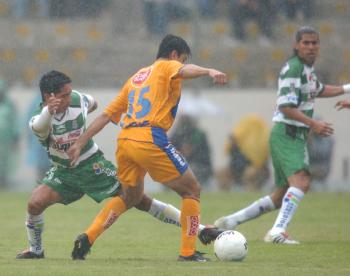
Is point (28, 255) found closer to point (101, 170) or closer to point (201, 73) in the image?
point (101, 170)

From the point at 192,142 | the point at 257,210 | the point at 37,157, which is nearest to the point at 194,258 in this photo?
the point at 257,210

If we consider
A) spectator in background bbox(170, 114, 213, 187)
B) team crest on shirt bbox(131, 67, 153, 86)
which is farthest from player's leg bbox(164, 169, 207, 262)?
spectator in background bbox(170, 114, 213, 187)

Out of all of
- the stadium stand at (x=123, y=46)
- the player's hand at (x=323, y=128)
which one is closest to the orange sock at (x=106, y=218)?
the player's hand at (x=323, y=128)

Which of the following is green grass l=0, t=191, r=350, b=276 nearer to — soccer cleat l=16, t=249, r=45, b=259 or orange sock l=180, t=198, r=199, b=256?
soccer cleat l=16, t=249, r=45, b=259

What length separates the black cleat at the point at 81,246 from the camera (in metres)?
9.46

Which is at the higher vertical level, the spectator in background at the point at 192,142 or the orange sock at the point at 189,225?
the orange sock at the point at 189,225

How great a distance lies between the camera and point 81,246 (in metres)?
9.48

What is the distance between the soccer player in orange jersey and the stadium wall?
35.9 ft

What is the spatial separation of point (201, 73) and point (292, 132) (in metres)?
3.32

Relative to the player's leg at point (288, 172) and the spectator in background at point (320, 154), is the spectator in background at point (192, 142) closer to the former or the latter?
the spectator in background at point (320, 154)

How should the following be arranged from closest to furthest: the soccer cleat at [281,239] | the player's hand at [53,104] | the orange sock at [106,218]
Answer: the player's hand at [53,104] < the orange sock at [106,218] < the soccer cleat at [281,239]

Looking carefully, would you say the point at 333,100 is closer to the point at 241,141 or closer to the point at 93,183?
the point at 241,141

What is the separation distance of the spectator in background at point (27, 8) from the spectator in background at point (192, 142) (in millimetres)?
4012

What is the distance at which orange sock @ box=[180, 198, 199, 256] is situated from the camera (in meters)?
9.41
